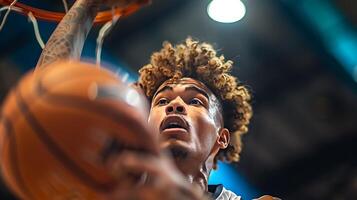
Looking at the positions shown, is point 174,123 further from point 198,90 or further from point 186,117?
point 198,90

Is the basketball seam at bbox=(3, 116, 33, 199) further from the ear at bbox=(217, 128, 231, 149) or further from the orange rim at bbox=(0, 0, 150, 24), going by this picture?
the ear at bbox=(217, 128, 231, 149)

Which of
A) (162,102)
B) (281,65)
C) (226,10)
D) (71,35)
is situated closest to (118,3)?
(71,35)

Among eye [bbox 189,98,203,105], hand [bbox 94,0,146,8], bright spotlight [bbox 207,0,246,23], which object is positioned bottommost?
hand [bbox 94,0,146,8]

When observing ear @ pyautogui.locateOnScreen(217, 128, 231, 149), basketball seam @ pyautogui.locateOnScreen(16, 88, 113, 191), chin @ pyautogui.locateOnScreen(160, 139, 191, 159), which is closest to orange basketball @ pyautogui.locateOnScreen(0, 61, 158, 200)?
basketball seam @ pyautogui.locateOnScreen(16, 88, 113, 191)

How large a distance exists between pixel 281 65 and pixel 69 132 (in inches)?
184

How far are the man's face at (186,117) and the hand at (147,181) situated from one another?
3.80ft

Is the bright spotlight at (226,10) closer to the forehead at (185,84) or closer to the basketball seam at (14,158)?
the forehead at (185,84)

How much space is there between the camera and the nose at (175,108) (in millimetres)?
2943

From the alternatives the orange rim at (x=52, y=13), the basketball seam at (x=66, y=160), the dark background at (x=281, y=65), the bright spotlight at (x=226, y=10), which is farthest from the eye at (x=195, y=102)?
the bright spotlight at (x=226, y=10)

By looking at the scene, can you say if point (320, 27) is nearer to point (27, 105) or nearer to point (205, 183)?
point (205, 183)

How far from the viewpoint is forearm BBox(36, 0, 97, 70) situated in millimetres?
2375

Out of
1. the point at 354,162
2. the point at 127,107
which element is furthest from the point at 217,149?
the point at 354,162

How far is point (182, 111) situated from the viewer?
2.96m

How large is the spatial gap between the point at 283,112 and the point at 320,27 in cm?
166
